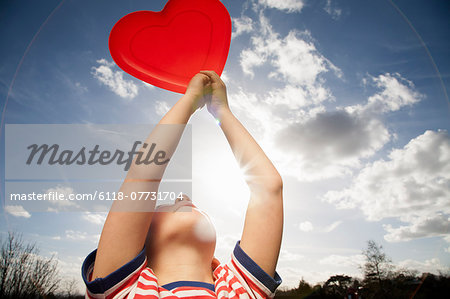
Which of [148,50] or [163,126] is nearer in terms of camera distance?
[163,126]

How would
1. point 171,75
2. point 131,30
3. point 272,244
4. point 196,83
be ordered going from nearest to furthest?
point 272,244, point 196,83, point 131,30, point 171,75

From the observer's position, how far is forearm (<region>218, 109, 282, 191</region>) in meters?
1.11

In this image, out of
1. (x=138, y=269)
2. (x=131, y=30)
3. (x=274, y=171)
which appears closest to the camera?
(x=138, y=269)

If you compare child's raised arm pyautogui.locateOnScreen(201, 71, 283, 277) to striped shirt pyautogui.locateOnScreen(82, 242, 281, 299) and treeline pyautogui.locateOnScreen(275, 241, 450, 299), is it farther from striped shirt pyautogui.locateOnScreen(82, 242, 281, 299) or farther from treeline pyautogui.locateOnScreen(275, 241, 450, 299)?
treeline pyautogui.locateOnScreen(275, 241, 450, 299)

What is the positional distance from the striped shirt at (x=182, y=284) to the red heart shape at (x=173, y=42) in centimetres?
122

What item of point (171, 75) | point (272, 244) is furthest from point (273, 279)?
point (171, 75)

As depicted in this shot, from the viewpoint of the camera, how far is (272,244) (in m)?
1.01

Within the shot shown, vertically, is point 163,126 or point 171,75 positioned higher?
point 171,75

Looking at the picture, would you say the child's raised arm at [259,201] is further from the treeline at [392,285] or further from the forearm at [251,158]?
the treeline at [392,285]

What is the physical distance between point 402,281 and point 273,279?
32.3 metres

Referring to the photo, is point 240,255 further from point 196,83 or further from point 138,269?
point 196,83

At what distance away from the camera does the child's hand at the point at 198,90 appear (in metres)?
1.29

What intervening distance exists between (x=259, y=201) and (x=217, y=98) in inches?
26.3

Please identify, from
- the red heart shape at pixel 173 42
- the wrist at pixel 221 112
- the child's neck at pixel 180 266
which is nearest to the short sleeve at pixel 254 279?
the child's neck at pixel 180 266
